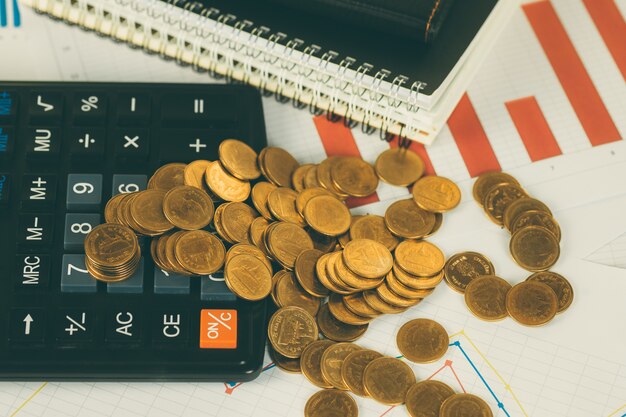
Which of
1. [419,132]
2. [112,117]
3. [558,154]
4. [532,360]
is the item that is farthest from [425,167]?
[112,117]

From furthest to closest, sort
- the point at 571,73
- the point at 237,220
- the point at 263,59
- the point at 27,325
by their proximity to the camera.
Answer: the point at 571,73 < the point at 263,59 < the point at 237,220 < the point at 27,325

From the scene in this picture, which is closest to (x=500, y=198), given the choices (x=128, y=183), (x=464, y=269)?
(x=464, y=269)

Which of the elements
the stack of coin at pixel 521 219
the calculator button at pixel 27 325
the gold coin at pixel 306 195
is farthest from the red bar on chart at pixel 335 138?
the calculator button at pixel 27 325

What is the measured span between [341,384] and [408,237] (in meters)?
0.26

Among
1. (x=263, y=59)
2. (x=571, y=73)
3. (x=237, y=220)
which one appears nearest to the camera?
(x=237, y=220)

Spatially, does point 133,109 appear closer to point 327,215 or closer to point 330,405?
point 327,215

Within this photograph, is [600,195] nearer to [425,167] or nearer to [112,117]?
[425,167]

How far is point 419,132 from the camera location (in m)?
1.39

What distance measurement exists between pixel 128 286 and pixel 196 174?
0.67ft

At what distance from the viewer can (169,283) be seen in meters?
1.21

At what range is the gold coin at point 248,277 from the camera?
1208mm

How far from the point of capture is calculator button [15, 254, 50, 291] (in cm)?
120

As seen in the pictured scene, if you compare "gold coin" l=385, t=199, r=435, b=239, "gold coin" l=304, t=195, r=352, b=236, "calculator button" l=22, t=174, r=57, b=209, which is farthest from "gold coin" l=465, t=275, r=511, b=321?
"calculator button" l=22, t=174, r=57, b=209

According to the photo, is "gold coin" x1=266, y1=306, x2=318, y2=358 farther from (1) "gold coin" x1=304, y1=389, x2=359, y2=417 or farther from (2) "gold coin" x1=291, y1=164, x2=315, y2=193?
(2) "gold coin" x1=291, y1=164, x2=315, y2=193
